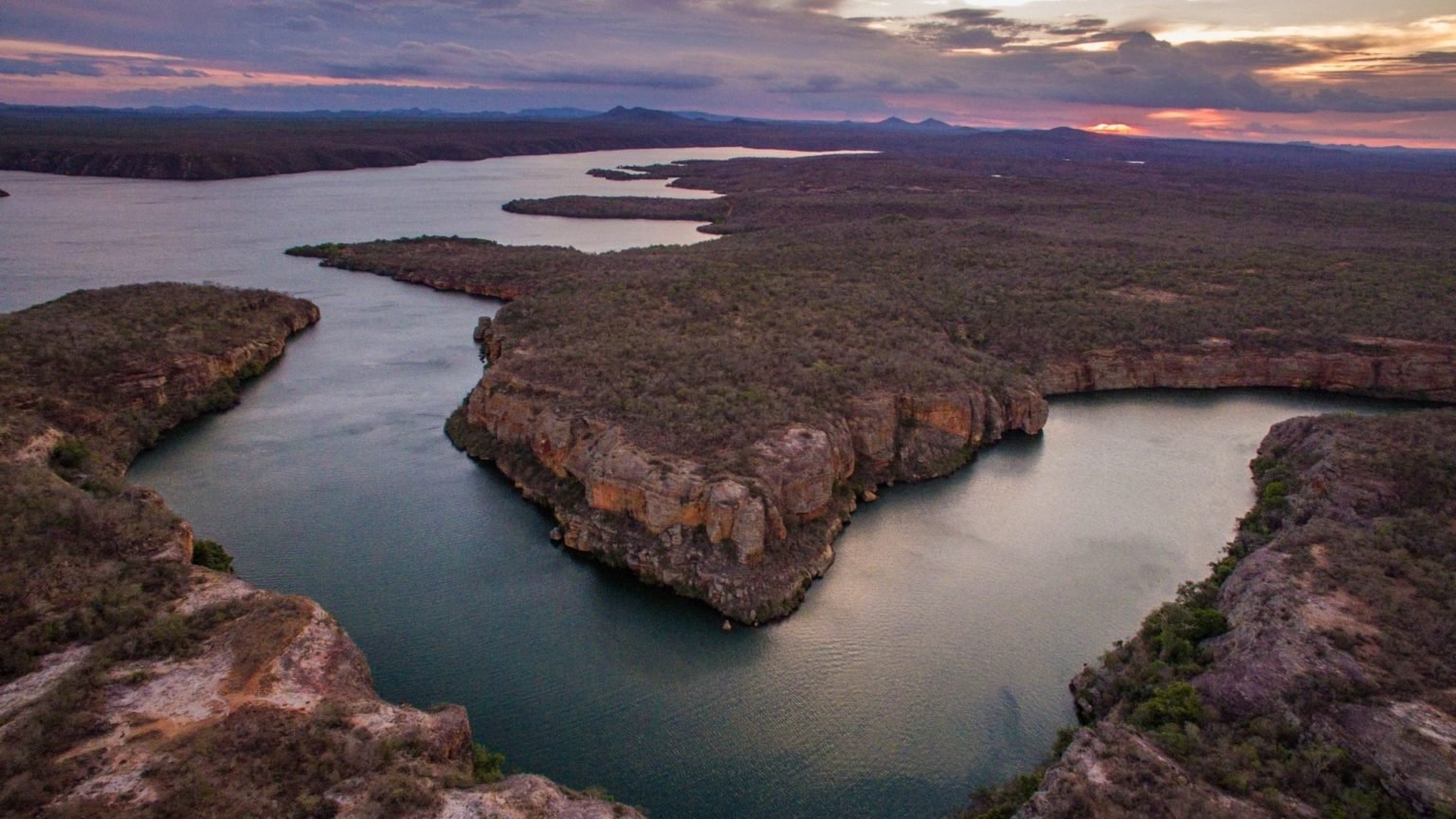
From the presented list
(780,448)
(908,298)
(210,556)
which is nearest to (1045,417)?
(908,298)

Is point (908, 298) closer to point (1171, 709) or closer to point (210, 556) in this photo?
point (1171, 709)

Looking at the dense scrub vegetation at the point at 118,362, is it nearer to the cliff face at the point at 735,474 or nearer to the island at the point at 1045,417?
the island at the point at 1045,417

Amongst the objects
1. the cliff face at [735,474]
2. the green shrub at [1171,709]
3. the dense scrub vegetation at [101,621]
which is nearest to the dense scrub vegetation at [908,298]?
the cliff face at [735,474]

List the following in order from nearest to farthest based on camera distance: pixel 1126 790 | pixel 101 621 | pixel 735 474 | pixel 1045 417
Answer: pixel 1126 790 → pixel 101 621 → pixel 735 474 → pixel 1045 417

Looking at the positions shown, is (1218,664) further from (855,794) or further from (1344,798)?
(855,794)

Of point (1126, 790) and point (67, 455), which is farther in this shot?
point (67, 455)

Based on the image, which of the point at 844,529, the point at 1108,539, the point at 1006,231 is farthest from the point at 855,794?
the point at 1006,231
